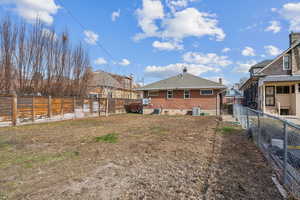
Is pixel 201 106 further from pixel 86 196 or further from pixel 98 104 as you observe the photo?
pixel 86 196

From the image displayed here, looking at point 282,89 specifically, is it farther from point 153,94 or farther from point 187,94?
point 153,94

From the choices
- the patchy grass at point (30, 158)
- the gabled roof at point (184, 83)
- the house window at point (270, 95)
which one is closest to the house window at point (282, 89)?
the house window at point (270, 95)

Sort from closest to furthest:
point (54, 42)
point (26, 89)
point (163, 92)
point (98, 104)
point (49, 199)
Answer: point (49, 199) → point (26, 89) → point (54, 42) → point (98, 104) → point (163, 92)

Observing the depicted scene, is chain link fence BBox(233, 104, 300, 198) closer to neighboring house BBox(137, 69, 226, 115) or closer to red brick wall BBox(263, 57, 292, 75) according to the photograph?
neighboring house BBox(137, 69, 226, 115)

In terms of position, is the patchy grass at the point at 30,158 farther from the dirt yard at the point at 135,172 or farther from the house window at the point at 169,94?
the house window at the point at 169,94

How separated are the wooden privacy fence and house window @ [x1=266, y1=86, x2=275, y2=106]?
1611 centimetres

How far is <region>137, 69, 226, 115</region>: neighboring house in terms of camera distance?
55.7 ft

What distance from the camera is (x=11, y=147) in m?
5.59

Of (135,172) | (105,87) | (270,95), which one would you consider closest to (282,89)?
(270,95)

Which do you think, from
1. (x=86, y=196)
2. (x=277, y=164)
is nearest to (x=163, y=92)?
(x=277, y=164)

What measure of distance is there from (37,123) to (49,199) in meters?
11.1

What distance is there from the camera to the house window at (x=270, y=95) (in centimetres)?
1466

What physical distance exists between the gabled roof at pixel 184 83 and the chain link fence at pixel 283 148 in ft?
41.4

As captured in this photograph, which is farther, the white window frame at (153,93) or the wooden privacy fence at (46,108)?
the white window frame at (153,93)
